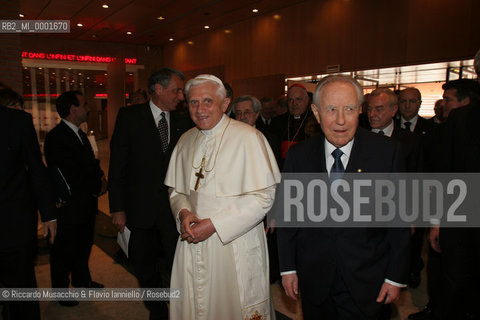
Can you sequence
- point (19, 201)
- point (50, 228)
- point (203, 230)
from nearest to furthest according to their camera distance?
1. point (203, 230)
2. point (19, 201)
3. point (50, 228)

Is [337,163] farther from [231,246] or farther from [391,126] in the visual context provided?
[391,126]

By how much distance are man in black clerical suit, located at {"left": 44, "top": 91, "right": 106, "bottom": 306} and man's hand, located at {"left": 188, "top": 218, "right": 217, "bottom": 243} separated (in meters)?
1.87

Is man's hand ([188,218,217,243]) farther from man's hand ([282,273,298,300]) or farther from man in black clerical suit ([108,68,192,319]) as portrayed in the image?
man in black clerical suit ([108,68,192,319])

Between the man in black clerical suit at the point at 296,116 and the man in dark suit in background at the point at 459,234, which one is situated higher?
the man in black clerical suit at the point at 296,116

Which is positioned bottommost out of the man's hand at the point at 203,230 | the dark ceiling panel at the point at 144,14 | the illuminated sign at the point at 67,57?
the man's hand at the point at 203,230

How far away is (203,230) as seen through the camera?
6.39ft

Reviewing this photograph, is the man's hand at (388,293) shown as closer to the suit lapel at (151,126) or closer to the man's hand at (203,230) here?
the man's hand at (203,230)

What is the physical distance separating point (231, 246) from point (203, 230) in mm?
255

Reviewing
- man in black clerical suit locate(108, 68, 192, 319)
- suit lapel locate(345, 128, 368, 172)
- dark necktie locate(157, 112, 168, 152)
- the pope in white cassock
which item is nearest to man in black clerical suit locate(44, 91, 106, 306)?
man in black clerical suit locate(108, 68, 192, 319)

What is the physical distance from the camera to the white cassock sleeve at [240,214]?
194cm

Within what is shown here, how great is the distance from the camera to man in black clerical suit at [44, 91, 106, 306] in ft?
10.5

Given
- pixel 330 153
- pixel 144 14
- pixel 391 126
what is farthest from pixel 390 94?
→ pixel 144 14

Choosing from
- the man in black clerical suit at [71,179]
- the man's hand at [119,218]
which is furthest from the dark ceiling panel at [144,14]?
the man's hand at [119,218]

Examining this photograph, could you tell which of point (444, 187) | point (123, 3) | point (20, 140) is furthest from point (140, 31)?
point (444, 187)
